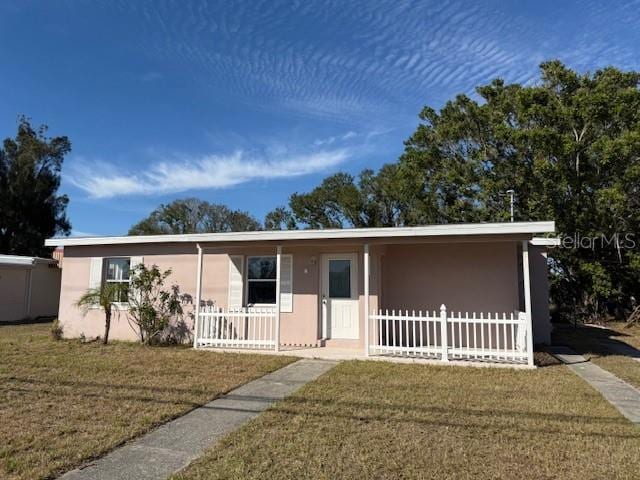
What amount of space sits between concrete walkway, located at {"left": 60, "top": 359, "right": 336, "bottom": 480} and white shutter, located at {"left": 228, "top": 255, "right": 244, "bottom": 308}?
4044 millimetres

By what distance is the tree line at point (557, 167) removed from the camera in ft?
57.4

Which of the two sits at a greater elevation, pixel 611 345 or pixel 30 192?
pixel 30 192

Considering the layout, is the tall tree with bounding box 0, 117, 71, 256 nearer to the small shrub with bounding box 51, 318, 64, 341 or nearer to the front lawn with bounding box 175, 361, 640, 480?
the small shrub with bounding box 51, 318, 64, 341

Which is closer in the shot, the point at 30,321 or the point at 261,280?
the point at 261,280

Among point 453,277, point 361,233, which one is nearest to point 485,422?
point 361,233

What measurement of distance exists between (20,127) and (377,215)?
26.0m

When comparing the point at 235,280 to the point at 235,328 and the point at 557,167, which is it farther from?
the point at 557,167

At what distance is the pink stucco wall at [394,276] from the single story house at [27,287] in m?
9.90

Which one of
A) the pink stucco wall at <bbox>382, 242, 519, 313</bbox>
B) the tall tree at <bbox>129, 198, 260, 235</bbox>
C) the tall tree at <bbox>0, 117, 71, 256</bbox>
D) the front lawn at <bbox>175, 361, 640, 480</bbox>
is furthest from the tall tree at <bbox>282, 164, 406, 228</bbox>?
the front lawn at <bbox>175, 361, 640, 480</bbox>

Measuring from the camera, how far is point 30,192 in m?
29.7

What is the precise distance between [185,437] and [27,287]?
56.2 feet

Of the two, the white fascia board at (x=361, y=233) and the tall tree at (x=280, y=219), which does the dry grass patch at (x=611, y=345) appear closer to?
the white fascia board at (x=361, y=233)

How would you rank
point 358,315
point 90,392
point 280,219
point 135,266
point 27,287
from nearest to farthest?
point 90,392 → point 358,315 → point 135,266 → point 27,287 → point 280,219

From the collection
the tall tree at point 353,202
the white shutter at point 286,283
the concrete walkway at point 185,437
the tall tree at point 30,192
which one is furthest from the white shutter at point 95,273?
the tall tree at point 30,192
